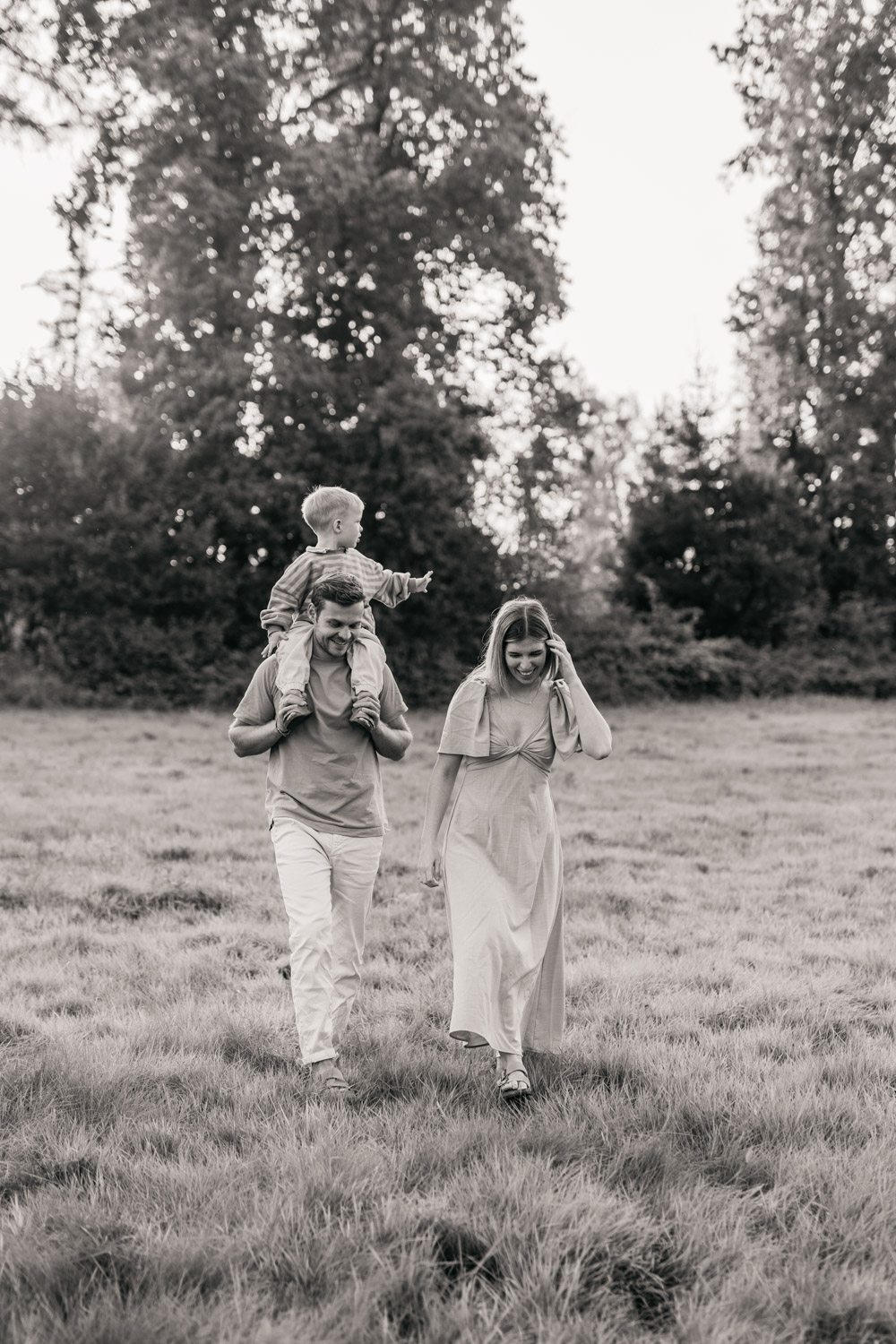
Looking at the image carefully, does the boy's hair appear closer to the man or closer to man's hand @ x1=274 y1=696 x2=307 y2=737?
the man

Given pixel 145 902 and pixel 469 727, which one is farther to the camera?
pixel 145 902

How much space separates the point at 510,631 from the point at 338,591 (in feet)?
2.38

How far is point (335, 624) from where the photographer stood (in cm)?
445

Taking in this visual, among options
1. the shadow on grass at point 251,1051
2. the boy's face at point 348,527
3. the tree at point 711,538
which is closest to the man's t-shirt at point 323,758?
the boy's face at point 348,527

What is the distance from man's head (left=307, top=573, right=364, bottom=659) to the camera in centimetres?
443

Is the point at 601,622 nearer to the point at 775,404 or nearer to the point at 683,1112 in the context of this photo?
the point at 775,404

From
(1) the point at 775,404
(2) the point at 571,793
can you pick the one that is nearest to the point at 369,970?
(2) the point at 571,793

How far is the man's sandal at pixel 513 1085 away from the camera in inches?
158

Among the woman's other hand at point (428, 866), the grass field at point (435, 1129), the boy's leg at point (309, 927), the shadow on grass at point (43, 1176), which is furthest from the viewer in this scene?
the woman's other hand at point (428, 866)

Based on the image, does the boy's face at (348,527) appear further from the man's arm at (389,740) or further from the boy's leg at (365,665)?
the man's arm at (389,740)

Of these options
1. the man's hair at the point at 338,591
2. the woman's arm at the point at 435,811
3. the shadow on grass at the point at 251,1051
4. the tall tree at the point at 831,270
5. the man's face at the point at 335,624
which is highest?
the tall tree at the point at 831,270

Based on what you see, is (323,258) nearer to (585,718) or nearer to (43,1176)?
(585,718)

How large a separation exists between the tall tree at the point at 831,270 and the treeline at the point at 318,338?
11cm

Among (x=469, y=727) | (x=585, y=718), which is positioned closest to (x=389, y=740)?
(x=469, y=727)
